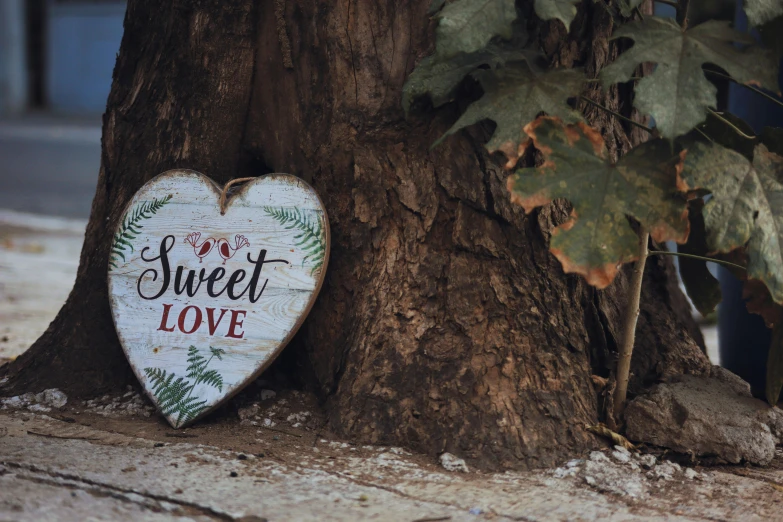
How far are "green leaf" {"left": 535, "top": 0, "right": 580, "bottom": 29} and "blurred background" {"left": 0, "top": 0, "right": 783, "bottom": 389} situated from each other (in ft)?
4.58

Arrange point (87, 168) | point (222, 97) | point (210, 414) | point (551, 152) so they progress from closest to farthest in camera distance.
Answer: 1. point (551, 152)
2. point (210, 414)
3. point (222, 97)
4. point (87, 168)

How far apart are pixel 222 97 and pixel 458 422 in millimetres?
1245

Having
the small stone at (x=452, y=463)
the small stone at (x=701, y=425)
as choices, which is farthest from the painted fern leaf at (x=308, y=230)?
the small stone at (x=701, y=425)

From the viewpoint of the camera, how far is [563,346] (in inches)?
94.4

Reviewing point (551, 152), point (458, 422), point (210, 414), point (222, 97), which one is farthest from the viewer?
point (222, 97)

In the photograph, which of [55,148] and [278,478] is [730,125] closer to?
[278,478]

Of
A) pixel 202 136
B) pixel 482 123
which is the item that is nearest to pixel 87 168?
pixel 202 136

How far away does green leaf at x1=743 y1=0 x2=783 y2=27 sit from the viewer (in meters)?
2.01

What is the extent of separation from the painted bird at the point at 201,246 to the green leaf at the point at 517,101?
86 centimetres

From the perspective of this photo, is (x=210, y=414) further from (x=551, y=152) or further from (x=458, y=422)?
(x=551, y=152)

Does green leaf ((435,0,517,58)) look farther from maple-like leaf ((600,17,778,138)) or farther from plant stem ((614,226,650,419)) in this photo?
plant stem ((614,226,650,419))

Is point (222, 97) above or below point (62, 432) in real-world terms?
above

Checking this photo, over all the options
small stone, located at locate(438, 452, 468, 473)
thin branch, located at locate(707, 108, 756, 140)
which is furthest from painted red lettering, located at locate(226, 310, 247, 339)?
thin branch, located at locate(707, 108, 756, 140)

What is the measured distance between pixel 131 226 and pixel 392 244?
856mm
